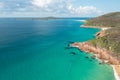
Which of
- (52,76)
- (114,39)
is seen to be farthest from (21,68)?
(114,39)

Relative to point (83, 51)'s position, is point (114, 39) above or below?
above

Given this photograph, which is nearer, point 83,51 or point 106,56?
point 106,56

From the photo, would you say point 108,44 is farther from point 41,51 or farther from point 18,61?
point 18,61

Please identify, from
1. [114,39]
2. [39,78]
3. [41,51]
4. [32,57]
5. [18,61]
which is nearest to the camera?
[39,78]

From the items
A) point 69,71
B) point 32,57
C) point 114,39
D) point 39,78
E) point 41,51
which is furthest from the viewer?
point 41,51

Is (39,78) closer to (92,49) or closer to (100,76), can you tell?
(100,76)

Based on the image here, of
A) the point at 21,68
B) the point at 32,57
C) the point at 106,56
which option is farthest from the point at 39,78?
the point at 106,56

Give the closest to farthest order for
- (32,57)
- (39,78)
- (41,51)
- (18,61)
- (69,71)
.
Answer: (39,78)
(69,71)
(18,61)
(32,57)
(41,51)

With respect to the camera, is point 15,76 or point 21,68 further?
point 21,68

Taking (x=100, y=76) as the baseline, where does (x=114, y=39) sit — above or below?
above
